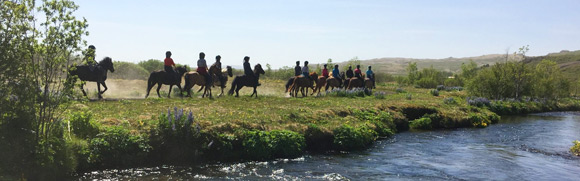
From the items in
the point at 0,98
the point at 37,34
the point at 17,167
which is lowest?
the point at 17,167

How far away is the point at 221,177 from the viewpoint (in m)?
10.5

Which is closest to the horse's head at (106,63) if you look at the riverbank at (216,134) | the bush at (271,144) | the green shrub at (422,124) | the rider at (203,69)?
the rider at (203,69)

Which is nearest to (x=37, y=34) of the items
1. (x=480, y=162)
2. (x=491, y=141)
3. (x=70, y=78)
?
(x=70, y=78)

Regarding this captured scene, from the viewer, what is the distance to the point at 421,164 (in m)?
13.0

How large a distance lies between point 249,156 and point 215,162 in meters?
1.05

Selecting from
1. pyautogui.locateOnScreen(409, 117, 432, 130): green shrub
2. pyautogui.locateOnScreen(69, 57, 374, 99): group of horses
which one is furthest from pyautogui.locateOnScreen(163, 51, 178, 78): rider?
pyautogui.locateOnScreen(409, 117, 432, 130): green shrub

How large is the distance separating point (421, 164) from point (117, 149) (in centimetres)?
895

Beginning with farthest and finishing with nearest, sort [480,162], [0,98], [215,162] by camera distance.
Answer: [480,162]
[215,162]
[0,98]

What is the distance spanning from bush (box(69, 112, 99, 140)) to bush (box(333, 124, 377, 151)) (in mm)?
7730

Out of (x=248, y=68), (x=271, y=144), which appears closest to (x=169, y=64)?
(x=248, y=68)

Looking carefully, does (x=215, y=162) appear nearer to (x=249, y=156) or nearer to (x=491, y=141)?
(x=249, y=156)

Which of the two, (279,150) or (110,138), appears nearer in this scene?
(110,138)

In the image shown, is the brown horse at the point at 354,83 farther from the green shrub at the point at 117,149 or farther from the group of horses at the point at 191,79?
the green shrub at the point at 117,149

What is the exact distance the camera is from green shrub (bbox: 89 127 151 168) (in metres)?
10.4
